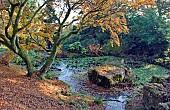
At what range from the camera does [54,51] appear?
1016 centimetres

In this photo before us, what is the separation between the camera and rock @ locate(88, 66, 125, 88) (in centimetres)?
1240

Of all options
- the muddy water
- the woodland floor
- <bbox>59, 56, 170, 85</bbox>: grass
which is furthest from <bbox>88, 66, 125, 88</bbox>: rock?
the woodland floor

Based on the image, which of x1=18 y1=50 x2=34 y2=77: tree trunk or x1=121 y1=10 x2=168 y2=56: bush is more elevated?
x1=121 y1=10 x2=168 y2=56: bush

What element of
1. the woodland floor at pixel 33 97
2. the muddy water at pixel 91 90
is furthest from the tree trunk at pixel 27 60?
the muddy water at pixel 91 90

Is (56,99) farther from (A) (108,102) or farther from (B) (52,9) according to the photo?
(B) (52,9)

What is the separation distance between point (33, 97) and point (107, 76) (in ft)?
19.1

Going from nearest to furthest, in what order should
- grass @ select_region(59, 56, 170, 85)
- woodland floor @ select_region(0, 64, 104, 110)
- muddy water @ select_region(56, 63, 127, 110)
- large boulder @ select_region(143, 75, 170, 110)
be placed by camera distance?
woodland floor @ select_region(0, 64, 104, 110) → large boulder @ select_region(143, 75, 170, 110) → muddy water @ select_region(56, 63, 127, 110) → grass @ select_region(59, 56, 170, 85)

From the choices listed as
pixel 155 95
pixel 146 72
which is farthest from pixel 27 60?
pixel 146 72

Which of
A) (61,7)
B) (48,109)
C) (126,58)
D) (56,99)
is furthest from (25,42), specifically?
(126,58)

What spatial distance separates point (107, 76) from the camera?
12469mm

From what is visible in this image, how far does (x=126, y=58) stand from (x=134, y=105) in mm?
13165

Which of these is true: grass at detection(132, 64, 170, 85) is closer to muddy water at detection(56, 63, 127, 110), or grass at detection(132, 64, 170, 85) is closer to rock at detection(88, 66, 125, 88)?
rock at detection(88, 66, 125, 88)

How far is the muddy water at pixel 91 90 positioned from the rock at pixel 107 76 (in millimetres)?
383

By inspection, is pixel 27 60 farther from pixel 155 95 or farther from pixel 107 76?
pixel 155 95
